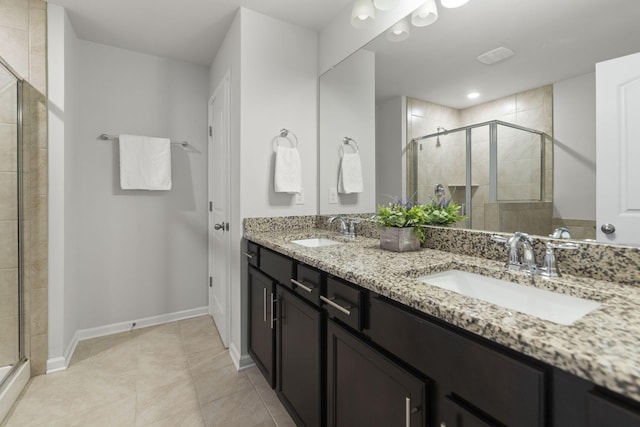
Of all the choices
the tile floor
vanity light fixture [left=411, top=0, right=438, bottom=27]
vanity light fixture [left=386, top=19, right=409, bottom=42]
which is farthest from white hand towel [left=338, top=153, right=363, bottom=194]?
the tile floor

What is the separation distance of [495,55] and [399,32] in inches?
24.1

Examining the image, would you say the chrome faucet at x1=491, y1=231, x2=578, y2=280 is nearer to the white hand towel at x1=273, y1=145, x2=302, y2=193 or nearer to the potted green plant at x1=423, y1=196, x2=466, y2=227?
the potted green plant at x1=423, y1=196, x2=466, y2=227

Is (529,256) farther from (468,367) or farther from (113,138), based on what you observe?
(113,138)

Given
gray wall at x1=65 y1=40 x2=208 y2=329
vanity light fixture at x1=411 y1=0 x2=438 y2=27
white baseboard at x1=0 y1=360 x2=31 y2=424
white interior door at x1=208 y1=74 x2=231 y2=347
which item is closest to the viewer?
vanity light fixture at x1=411 y1=0 x2=438 y2=27

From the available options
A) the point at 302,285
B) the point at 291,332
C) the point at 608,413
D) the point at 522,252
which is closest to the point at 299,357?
the point at 291,332

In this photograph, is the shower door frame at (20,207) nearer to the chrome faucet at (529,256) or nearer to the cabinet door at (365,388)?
the cabinet door at (365,388)

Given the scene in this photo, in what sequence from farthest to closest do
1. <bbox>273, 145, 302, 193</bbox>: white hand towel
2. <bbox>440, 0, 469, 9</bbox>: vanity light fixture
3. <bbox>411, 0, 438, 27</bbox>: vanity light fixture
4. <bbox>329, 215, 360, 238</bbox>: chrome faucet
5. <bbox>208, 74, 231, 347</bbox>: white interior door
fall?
<bbox>208, 74, 231, 347</bbox>: white interior door < <bbox>273, 145, 302, 193</bbox>: white hand towel < <bbox>329, 215, 360, 238</bbox>: chrome faucet < <bbox>411, 0, 438, 27</bbox>: vanity light fixture < <bbox>440, 0, 469, 9</bbox>: vanity light fixture

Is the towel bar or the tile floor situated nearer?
the tile floor

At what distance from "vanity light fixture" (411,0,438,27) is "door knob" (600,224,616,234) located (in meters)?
1.13

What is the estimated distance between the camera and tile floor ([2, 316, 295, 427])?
5.13ft

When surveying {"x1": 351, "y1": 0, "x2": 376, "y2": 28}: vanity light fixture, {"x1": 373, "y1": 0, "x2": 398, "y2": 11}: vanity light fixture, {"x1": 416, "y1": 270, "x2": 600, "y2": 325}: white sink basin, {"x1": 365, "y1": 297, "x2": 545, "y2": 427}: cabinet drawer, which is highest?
{"x1": 351, "y1": 0, "x2": 376, "y2": 28}: vanity light fixture

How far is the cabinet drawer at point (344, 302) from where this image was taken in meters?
0.98

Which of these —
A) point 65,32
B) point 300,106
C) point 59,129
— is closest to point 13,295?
point 59,129

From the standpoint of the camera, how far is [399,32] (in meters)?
1.63
